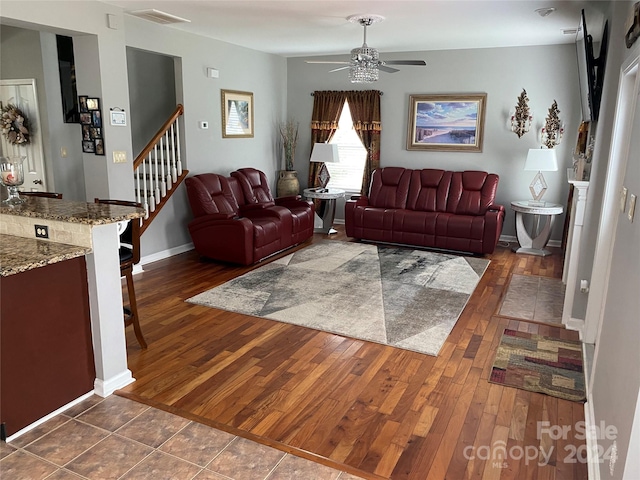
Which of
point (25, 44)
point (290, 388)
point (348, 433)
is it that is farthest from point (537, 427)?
point (25, 44)

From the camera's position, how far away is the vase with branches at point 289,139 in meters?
7.92

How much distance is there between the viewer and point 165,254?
5.91 m

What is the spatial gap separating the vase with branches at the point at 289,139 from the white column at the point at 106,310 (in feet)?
17.4

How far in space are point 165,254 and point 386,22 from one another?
142 inches

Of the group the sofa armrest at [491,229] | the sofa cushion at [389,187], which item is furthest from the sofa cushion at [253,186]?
the sofa armrest at [491,229]

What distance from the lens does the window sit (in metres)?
7.80

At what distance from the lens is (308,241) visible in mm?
6828

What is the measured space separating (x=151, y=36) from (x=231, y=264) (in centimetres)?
262

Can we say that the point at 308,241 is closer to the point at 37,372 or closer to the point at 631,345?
the point at 37,372

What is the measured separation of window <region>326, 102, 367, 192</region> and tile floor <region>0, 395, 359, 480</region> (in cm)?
576

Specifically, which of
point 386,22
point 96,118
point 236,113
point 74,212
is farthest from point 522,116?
point 74,212

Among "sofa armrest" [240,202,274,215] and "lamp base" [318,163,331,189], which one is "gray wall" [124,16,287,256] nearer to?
→ "sofa armrest" [240,202,274,215]

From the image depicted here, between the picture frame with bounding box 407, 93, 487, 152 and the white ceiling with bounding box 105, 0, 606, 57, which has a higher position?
the white ceiling with bounding box 105, 0, 606, 57

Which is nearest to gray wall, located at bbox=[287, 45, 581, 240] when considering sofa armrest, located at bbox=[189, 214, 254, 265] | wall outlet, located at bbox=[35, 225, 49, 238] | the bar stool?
sofa armrest, located at bbox=[189, 214, 254, 265]
